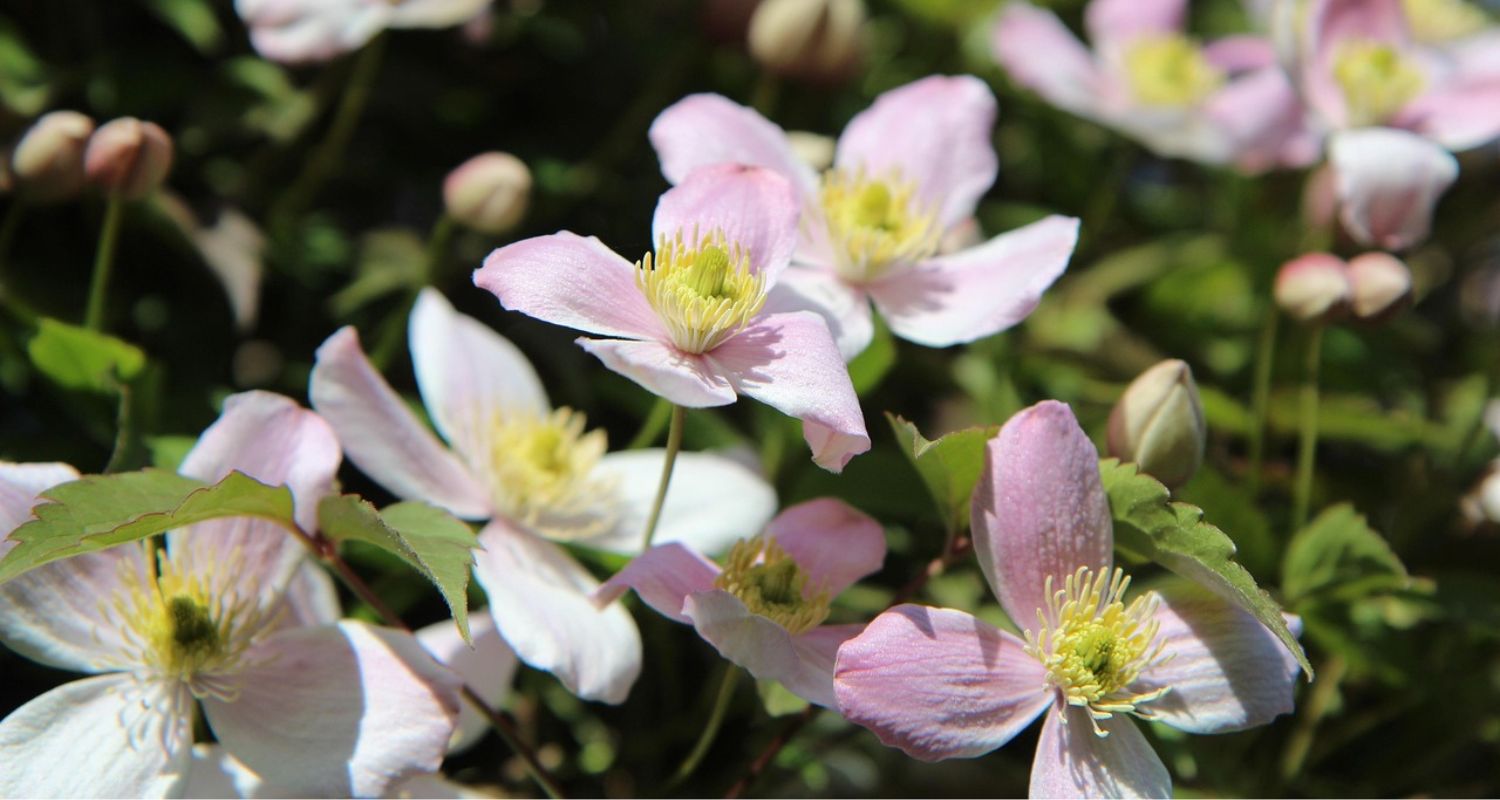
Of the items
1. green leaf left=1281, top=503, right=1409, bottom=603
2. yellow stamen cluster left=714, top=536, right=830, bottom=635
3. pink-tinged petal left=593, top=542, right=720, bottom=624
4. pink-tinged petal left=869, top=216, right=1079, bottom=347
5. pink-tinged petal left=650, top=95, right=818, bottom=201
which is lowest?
green leaf left=1281, top=503, right=1409, bottom=603

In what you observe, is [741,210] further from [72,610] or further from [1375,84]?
[1375,84]

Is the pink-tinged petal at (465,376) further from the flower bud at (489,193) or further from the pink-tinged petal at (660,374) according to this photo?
the pink-tinged petal at (660,374)

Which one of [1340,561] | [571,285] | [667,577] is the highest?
[571,285]

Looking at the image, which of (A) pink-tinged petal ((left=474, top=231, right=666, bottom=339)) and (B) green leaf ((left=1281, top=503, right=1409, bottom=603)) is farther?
(B) green leaf ((left=1281, top=503, right=1409, bottom=603))

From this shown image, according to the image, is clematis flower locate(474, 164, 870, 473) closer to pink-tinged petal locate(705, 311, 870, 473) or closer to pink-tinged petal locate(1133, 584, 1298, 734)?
pink-tinged petal locate(705, 311, 870, 473)

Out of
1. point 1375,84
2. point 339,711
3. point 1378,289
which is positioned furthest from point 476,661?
point 1375,84

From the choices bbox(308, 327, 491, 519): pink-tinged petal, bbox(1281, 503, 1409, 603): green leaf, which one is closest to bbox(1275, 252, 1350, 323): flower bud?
bbox(1281, 503, 1409, 603): green leaf
